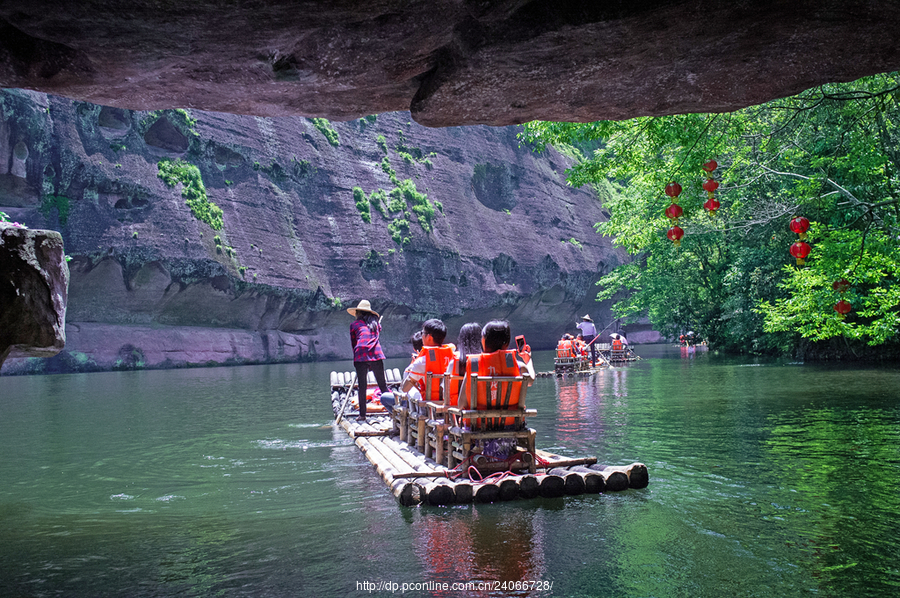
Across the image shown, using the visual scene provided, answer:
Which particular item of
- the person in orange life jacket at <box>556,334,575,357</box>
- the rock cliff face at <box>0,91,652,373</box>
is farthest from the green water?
the rock cliff face at <box>0,91,652,373</box>

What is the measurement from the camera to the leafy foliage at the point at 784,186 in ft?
37.7

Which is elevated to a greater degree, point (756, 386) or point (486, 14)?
point (486, 14)

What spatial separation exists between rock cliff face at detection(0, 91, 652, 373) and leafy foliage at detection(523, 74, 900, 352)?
71.7ft

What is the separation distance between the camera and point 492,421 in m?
7.24

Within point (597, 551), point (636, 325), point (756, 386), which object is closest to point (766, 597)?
point (597, 551)

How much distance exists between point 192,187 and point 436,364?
34.3 m

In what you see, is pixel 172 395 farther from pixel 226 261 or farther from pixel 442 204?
pixel 442 204

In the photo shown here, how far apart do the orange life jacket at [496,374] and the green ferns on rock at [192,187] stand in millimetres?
35033

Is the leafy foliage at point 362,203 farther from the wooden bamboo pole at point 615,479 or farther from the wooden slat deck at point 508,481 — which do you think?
the wooden bamboo pole at point 615,479

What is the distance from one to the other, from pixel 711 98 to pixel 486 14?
184 centimetres

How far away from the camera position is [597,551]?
5.19m

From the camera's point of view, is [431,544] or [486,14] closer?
[486,14]

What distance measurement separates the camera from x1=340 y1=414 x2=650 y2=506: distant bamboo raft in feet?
22.1

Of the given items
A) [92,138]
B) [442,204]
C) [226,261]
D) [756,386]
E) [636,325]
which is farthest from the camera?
[636,325]
